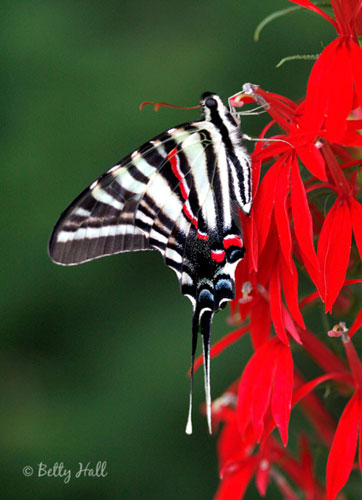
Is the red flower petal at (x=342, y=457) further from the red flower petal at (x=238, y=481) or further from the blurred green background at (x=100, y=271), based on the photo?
the blurred green background at (x=100, y=271)

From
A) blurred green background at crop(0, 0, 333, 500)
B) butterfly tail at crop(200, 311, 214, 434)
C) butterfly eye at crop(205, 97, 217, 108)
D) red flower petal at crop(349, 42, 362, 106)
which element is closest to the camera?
red flower petal at crop(349, 42, 362, 106)

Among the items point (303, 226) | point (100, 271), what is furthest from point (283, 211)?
point (100, 271)

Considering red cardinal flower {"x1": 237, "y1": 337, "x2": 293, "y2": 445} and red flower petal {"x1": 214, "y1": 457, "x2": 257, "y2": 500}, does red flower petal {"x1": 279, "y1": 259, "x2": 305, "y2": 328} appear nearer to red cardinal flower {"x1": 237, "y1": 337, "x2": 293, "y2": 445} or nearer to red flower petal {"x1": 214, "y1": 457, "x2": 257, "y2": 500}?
red cardinal flower {"x1": 237, "y1": 337, "x2": 293, "y2": 445}

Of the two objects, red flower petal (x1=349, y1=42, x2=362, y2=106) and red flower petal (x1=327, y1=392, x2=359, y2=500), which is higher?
red flower petal (x1=349, y1=42, x2=362, y2=106)

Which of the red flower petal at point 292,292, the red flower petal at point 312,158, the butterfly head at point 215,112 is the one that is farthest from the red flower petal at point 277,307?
the butterfly head at point 215,112

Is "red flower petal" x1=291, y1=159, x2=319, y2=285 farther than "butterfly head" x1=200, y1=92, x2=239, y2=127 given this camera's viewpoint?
No

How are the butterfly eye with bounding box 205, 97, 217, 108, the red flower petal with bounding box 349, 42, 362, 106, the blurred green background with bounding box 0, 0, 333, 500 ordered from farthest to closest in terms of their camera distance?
the blurred green background with bounding box 0, 0, 333, 500, the butterfly eye with bounding box 205, 97, 217, 108, the red flower petal with bounding box 349, 42, 362, 106

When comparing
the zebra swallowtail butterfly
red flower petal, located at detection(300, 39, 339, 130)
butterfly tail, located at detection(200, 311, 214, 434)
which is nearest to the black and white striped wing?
the zebra swallowtail butterfly

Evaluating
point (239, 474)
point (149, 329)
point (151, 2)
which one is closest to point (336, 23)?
point (239, 474)

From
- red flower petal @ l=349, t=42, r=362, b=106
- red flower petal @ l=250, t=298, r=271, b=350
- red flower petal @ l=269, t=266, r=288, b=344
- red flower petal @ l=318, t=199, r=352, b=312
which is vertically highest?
red flower petal @ l=349, t=42, r=362, b=106
